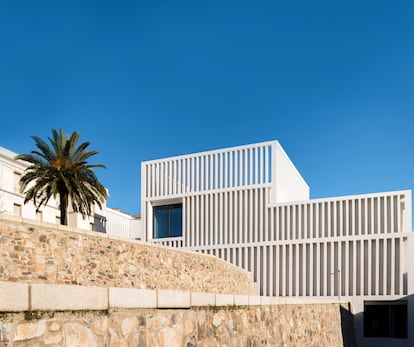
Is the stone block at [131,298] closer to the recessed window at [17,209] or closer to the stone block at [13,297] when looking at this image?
the stone block at [13,297]

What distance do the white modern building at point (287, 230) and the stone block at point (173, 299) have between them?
106 ft

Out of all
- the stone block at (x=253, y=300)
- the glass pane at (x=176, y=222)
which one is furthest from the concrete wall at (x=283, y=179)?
the stone block at (x=253, y=300)

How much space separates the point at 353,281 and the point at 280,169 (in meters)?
10.8

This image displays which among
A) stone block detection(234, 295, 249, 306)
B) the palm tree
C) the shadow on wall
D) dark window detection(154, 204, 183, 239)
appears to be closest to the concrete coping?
stone block detection(234, 295, 249, 306)

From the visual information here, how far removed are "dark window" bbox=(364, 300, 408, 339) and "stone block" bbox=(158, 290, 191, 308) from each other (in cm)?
3335

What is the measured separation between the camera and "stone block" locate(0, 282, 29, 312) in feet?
10.2

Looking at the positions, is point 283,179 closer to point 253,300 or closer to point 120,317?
point 253,300

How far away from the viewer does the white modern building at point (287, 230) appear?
1359 inches

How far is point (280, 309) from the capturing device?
10.0m

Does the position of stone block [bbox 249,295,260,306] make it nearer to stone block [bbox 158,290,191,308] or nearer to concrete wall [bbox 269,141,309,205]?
stone block [bbox 158,290,191,308]

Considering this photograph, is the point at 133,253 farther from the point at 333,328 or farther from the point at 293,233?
the point at 293,233

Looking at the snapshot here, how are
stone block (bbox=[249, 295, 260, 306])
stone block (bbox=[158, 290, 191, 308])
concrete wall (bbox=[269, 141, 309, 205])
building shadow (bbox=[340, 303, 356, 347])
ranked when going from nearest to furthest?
stone block (bbox=[158, 290, 191, 308]) → stone block (bbox=[249, 295, 260, 306]) → building shadow (bbox=[340, 303, 356, 347]) → concrete wall (bbox=[269, 141, 309, 205])

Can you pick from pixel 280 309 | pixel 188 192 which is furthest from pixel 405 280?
pixel 280 309

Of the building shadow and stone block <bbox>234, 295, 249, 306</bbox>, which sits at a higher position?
stone block <bbox>234, 295, 249, 306</bbox>
